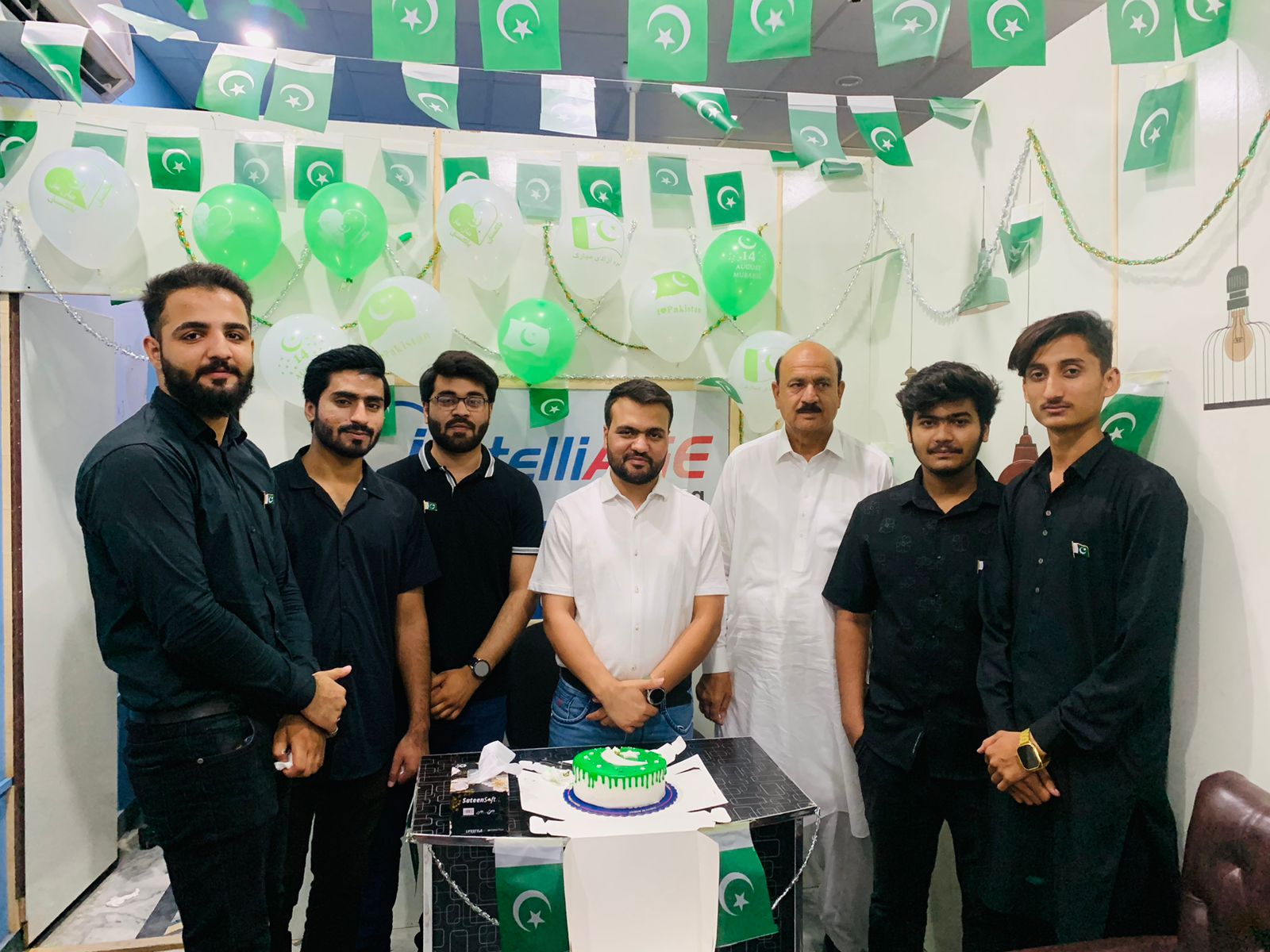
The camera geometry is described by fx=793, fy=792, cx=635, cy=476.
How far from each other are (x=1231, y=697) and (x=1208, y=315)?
831 millimetres

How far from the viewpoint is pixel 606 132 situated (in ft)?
17.7

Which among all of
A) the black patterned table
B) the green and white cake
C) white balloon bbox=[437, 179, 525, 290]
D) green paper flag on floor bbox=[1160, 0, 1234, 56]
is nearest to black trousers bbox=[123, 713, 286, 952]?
the black patterned table

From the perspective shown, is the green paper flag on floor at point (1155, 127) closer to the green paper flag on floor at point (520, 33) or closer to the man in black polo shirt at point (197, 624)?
the green paper flag on floor at point (520, 33)

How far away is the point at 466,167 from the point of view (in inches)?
113

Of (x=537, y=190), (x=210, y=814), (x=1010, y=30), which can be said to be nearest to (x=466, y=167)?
(x=537, y=190)

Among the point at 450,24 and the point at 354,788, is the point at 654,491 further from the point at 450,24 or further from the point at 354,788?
the point at 450,24

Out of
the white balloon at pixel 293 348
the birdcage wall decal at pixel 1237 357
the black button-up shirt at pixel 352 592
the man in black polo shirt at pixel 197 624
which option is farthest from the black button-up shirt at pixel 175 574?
the birdcage wall decal at pixel 1237 357

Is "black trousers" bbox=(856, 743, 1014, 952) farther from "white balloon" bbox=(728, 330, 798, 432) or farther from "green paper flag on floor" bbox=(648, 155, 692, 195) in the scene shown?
"green paper flag on floor" bbox=(648, 155, 692, 195)

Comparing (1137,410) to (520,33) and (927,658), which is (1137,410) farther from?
(520,33)

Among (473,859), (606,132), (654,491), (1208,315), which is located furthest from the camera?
(606,132)

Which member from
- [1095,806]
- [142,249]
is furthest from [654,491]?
[142,249]

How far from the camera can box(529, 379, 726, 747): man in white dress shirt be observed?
2100 millimetres

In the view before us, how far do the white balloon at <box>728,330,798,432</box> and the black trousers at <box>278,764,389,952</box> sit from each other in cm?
175

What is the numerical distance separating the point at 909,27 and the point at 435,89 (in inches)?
53.0
